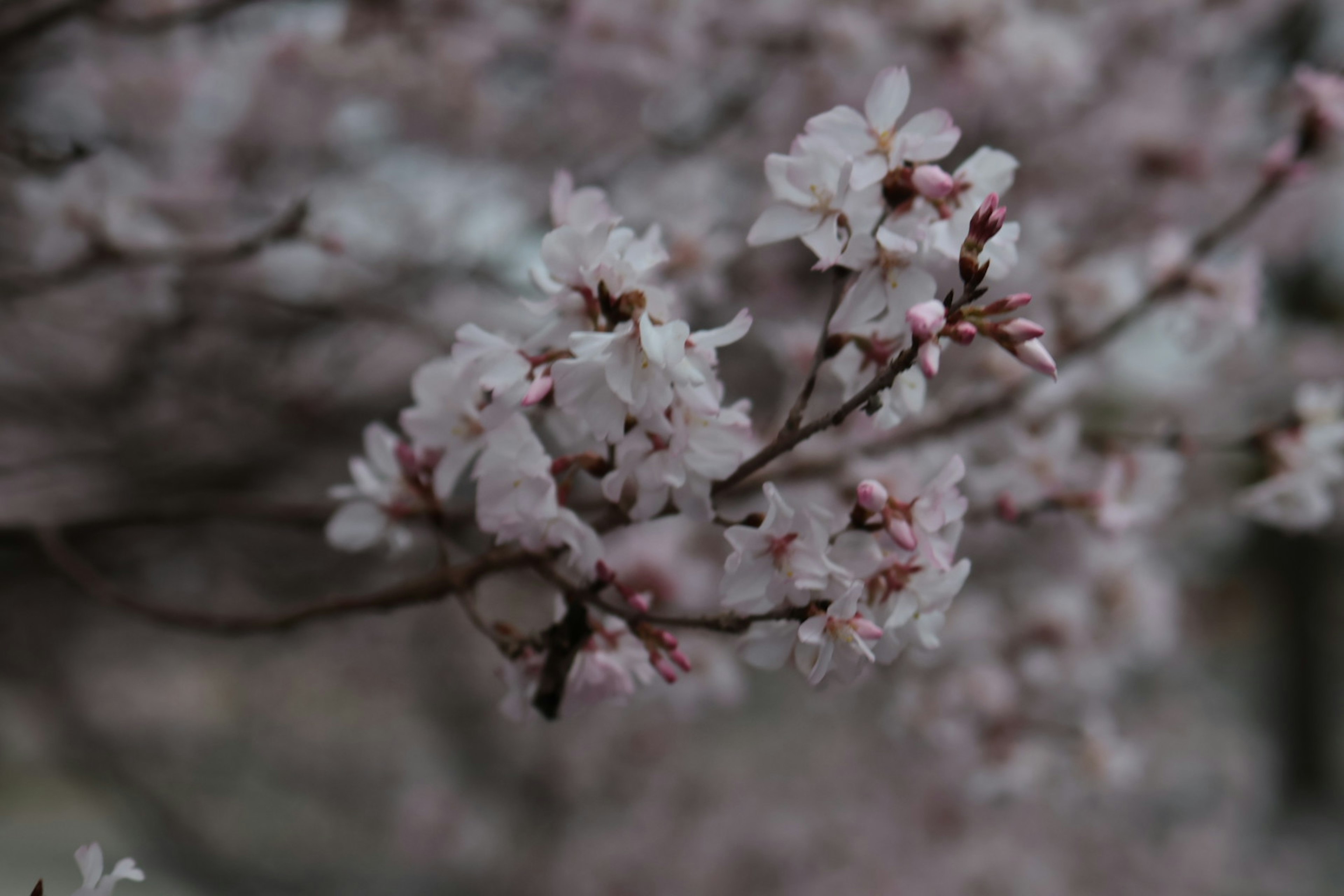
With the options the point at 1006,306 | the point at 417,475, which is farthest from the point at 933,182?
the point at 417,475

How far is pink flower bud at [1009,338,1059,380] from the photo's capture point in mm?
747

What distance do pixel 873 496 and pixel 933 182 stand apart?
0.27 meters

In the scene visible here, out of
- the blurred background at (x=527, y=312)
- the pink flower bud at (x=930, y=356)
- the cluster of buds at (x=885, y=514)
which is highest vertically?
the pink flower bud at (x=930, y=356)

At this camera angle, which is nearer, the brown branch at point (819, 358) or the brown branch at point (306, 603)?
the brown branch at point (819, 358)

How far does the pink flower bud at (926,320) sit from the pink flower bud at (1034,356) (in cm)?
9

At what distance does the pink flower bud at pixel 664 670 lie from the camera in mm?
796

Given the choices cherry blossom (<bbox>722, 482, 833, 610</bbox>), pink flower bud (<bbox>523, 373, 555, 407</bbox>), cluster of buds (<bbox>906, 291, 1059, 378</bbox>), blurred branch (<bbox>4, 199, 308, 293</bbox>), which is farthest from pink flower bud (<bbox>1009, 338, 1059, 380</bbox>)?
blurred branch (<bbox>4, 199, 308, 293</bbox>)

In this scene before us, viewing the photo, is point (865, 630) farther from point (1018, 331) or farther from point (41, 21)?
point (41, 21)

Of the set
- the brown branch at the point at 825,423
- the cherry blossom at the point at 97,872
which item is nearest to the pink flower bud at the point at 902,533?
the brown branch at the point at 825,423

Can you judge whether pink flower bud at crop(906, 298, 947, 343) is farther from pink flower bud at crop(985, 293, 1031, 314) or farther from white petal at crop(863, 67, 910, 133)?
white petal at crop(863, 67, 910, 133)

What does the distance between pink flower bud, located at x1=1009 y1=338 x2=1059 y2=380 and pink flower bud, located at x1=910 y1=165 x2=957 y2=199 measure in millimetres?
146

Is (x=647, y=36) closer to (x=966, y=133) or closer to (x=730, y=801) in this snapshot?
(x=966, y=133)

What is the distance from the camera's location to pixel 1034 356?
2.45 ft

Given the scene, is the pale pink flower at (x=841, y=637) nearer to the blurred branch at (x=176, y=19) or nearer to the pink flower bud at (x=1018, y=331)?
the pink flower bud at (x=1018, y=331)
